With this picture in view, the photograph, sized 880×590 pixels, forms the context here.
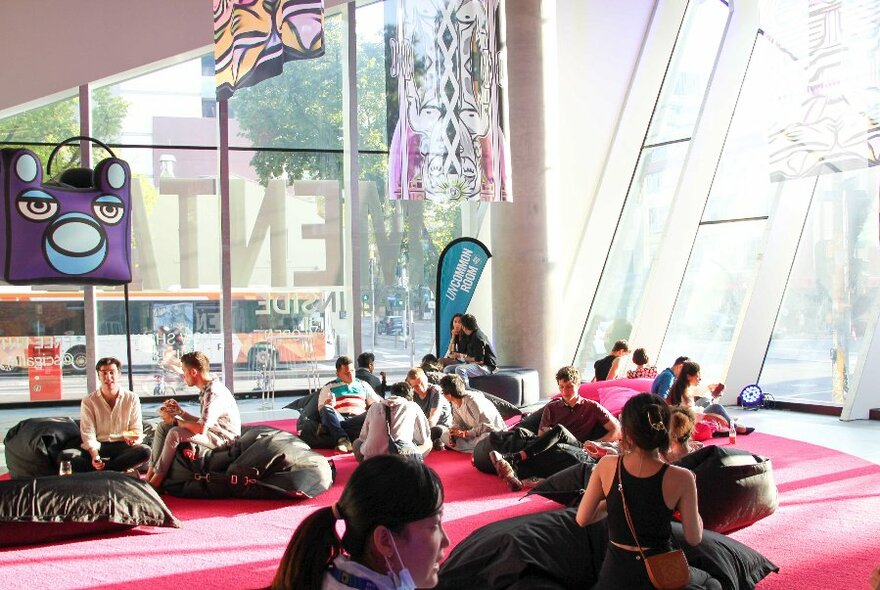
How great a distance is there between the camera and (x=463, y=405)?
335 inches

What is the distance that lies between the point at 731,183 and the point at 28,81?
926 cm

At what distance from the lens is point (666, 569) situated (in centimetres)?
357

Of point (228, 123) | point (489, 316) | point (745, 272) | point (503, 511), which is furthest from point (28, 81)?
point (745, 272)

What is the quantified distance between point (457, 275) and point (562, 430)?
19.4ft

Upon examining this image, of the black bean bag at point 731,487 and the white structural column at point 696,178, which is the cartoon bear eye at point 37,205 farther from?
the white structural column at point 696,178

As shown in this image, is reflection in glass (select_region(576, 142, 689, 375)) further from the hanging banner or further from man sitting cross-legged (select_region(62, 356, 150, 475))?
man sitting cross-legged (select_region(62, 356, 150, 475))

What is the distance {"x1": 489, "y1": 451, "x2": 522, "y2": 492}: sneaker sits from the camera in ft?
22.9

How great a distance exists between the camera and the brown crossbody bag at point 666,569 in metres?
3.56

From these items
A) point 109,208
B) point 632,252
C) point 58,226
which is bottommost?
point 632,252

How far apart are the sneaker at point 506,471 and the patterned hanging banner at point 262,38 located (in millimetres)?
3343

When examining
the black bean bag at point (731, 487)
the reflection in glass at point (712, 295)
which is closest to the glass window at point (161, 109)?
the reflection in glass at point (712, 295)

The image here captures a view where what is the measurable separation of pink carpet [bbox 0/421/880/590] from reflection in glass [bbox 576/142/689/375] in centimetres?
695

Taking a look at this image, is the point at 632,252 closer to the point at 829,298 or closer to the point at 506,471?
the point at 829,298

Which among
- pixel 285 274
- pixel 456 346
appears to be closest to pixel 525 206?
pixel 456 346
